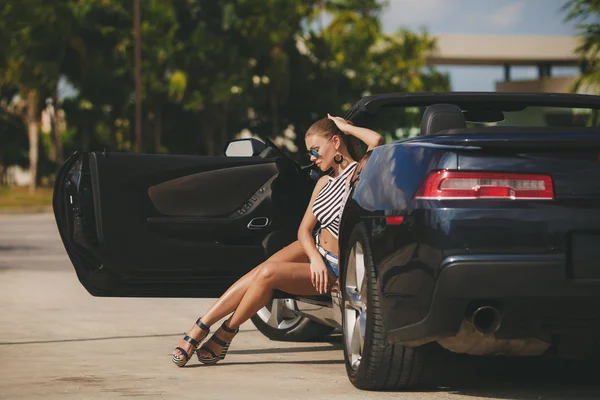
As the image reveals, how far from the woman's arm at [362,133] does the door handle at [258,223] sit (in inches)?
31.7

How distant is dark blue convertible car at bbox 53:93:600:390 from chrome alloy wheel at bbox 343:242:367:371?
0.01 meters

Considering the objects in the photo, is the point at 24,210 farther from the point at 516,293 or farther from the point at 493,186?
the point at 516,293

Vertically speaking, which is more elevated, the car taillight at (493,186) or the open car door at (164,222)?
the car taillight at (493,186)

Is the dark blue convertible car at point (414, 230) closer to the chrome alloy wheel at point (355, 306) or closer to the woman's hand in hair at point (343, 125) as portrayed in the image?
the chrome alloy wheel at point (355, 306)

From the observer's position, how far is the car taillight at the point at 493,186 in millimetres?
5492

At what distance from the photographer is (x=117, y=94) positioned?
4966 centimetres

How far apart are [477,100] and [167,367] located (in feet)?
7.51

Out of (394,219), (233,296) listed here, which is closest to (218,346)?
(233,296)

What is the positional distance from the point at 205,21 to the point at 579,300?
47077 mm

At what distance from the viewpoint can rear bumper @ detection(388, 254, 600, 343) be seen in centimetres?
539

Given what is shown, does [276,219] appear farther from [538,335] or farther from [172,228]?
[538,335]

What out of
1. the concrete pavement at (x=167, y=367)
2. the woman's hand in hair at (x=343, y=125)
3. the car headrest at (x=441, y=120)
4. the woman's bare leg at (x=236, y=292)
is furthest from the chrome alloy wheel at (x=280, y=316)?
the car headrest at (x=441, y=120)

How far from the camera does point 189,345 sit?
288 inches

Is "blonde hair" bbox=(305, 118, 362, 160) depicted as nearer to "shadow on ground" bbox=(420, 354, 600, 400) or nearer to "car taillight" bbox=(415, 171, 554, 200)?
"shadow on ground" bbox=(420, 354, 600, 400)
